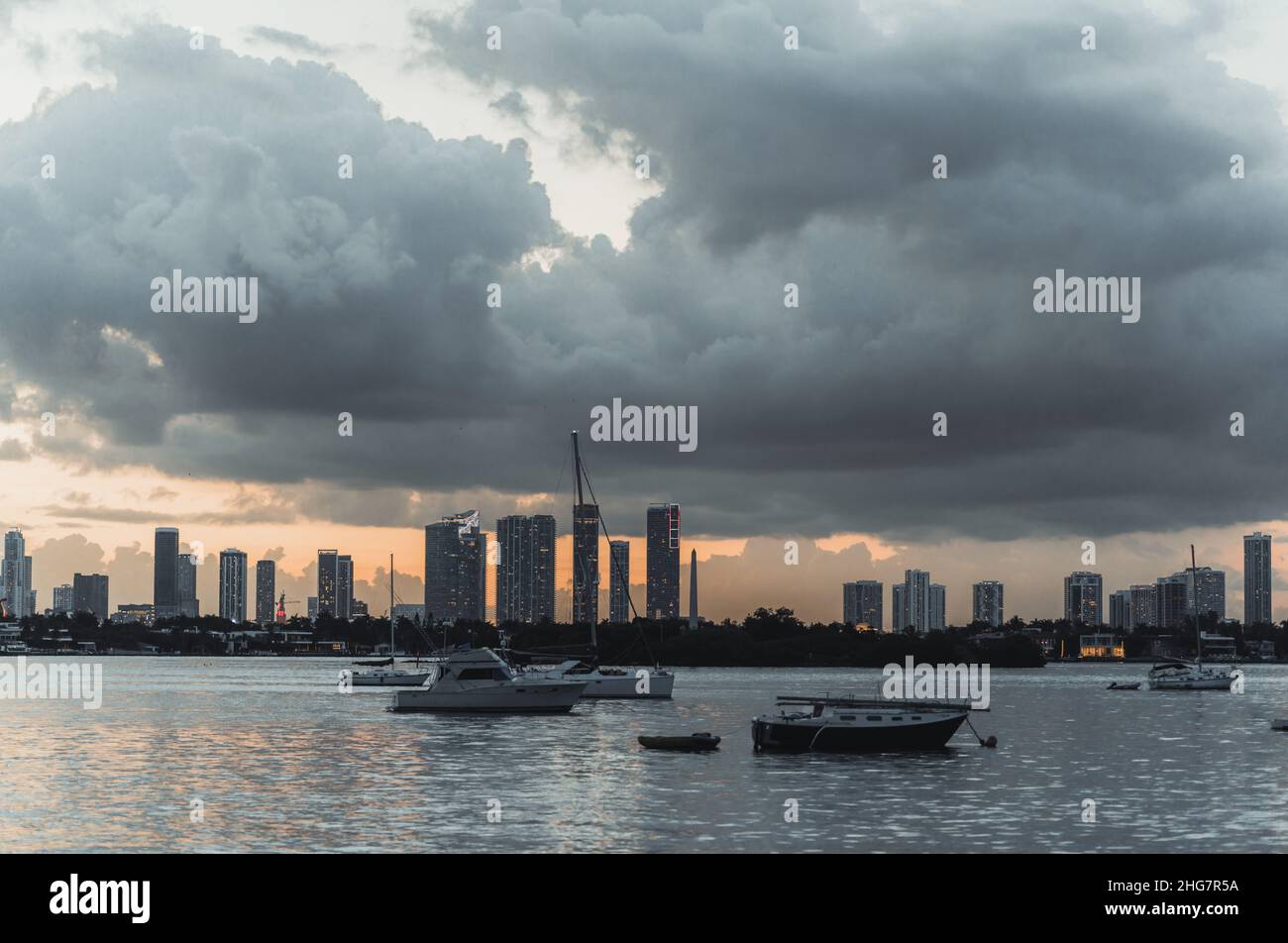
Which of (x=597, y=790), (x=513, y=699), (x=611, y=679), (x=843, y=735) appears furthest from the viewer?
(x=611, y=679)

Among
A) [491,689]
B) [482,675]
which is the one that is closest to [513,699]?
[491,689]

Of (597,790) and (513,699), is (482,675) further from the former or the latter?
(597,790)

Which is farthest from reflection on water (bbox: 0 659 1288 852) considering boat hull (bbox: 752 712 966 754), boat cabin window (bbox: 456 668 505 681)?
boat cabin window (bbox: 456 668 505 681)
